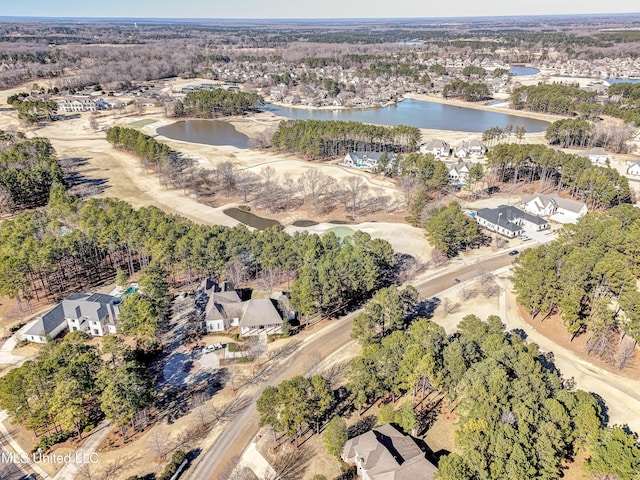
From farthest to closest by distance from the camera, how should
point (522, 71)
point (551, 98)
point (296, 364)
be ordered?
point (522, 71), point (551, 98), point (296, 364)

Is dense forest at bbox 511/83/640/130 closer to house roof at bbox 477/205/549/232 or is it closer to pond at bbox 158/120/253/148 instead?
house roof at bbox 477/205/549/232

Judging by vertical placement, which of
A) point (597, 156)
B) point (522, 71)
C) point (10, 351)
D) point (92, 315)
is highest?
point (522, 71)

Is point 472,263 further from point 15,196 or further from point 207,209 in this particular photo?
point 15,196

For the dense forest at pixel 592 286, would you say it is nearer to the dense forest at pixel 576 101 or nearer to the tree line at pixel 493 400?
the tree line at pixel 493 400

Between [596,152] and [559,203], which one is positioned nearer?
[559,203]

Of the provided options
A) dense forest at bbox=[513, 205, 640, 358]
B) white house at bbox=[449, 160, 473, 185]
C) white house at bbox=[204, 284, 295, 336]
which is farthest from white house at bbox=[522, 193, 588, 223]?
white house at bbox=[204, 284, 295, 336]

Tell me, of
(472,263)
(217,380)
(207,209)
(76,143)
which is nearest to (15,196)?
(207,209)

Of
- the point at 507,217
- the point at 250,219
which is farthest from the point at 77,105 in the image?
the point at 507,217

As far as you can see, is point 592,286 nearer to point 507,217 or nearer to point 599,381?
point 599,381
